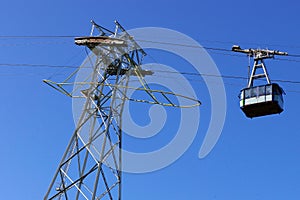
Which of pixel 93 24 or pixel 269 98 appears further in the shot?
pixel 93 24

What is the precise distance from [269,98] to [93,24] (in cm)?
813

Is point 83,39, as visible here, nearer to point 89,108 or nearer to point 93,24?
point 93,24

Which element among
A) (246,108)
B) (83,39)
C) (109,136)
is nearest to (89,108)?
(109,136)

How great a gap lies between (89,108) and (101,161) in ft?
9.42

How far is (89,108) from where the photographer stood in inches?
977

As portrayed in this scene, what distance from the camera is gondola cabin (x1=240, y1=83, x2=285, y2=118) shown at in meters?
24.3

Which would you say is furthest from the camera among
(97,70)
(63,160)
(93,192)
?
(97,70)

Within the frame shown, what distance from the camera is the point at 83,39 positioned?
86.8 feet

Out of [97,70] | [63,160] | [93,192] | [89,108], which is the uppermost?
[97,70]

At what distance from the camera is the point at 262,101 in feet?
79.9

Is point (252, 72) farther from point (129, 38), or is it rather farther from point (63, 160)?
point (63, 160)

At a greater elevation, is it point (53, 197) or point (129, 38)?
point (129, 38)

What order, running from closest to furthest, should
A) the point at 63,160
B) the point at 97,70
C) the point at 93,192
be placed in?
the point at 93,192 → the point at 63,160 → the point at 97,70

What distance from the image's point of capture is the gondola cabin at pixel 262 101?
24.3 meters
